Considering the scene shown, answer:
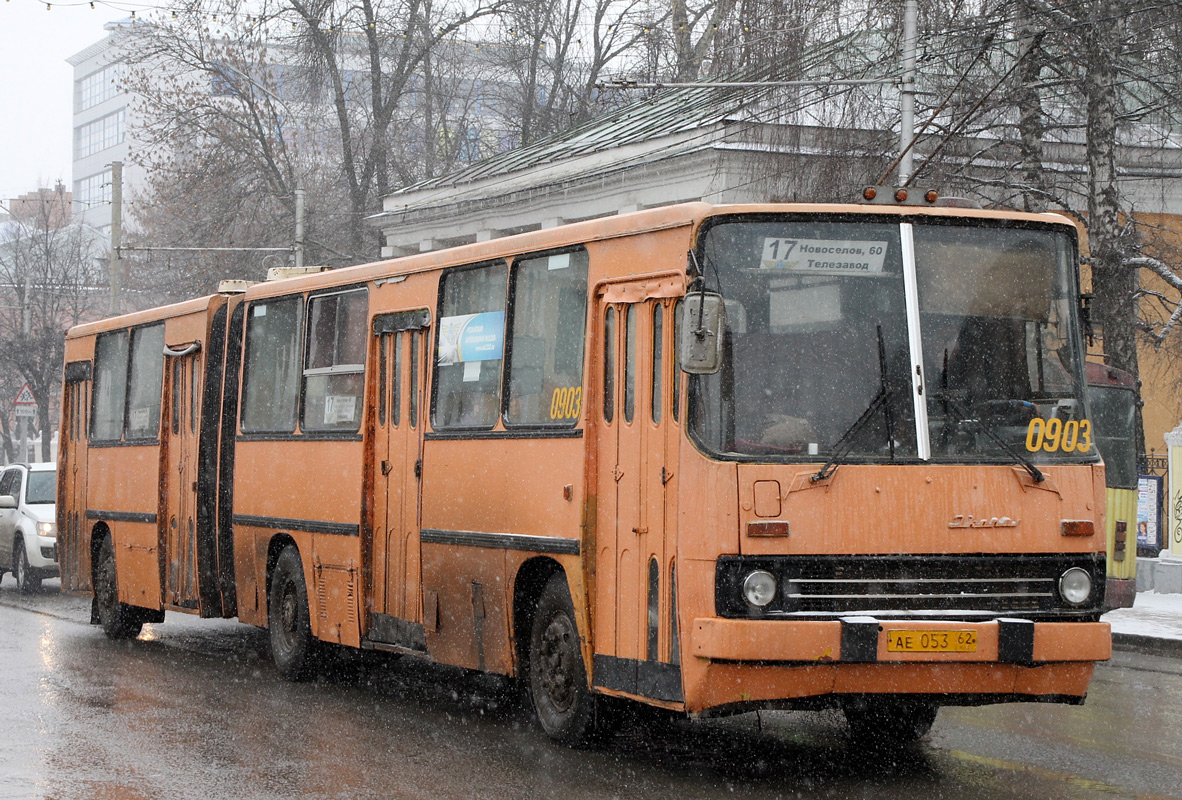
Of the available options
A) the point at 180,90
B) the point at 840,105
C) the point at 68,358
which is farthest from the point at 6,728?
the point at 180,90

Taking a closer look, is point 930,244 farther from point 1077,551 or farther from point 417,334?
point 417,334

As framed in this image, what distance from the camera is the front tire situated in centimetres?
2312

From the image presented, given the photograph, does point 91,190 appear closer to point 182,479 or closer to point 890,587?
point 182,479

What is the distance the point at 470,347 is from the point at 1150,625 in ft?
30.2

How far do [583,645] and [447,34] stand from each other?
122 ft

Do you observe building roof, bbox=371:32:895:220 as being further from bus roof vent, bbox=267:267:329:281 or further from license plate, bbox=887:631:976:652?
license plate, bbox=887:631:976:652

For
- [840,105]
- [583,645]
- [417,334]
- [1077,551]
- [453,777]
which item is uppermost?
[840,105]

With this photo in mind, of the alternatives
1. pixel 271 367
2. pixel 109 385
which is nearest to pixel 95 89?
pixel 109 385

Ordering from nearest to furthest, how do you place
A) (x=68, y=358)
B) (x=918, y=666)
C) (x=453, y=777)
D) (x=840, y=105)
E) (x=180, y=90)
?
(x=918, y=666) < (x=453, y=777) < (x=68, y=358) < (x=840, y=105) < (x=180, y=90)

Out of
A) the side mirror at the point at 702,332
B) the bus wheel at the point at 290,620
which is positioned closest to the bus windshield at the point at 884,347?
the side mirror at the point at 702,332

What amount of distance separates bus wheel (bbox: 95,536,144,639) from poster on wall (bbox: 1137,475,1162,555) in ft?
38.2

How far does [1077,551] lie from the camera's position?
8.52 metres

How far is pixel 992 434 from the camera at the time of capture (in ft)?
28.0

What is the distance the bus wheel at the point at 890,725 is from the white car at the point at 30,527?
597 inches
